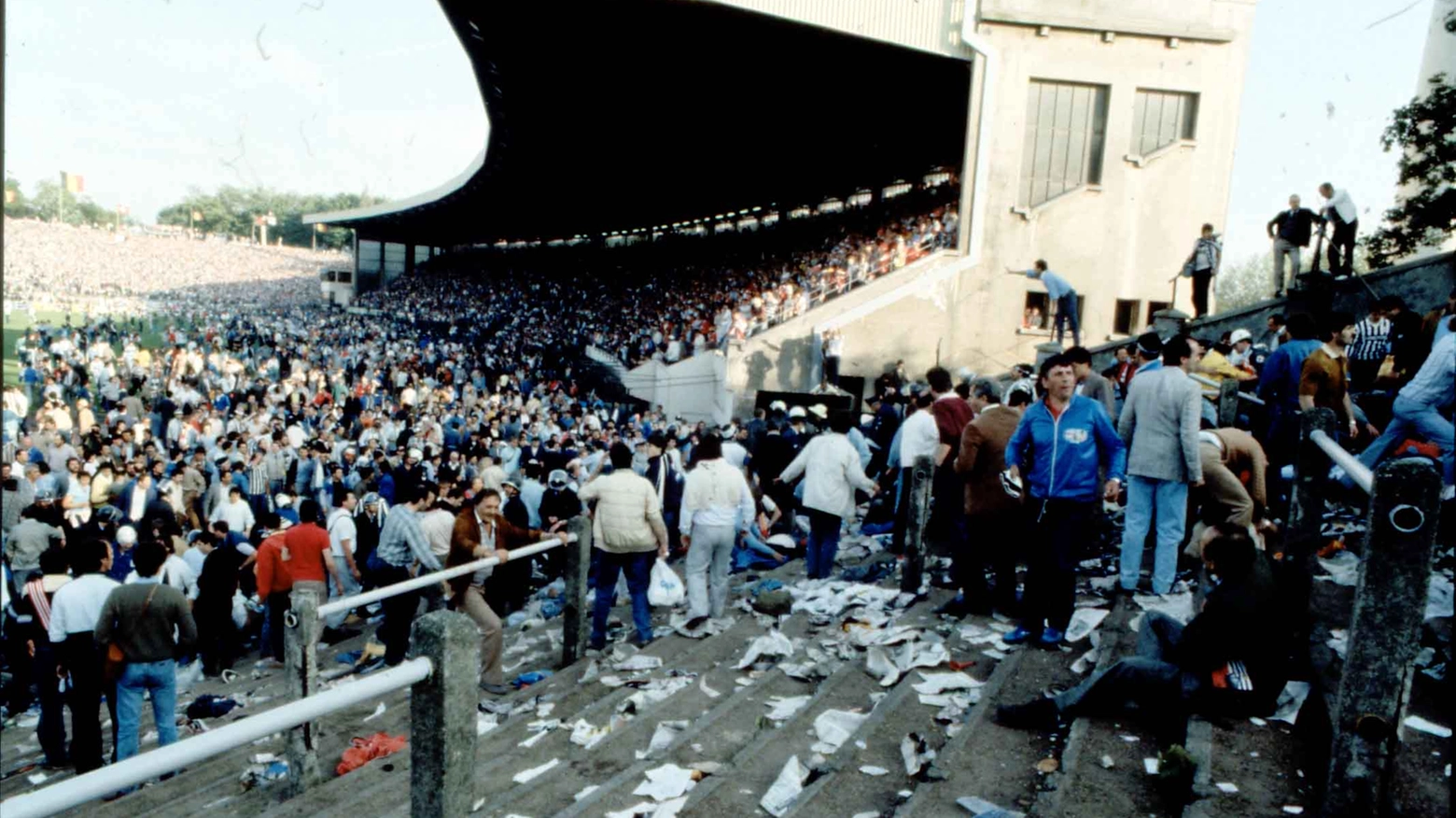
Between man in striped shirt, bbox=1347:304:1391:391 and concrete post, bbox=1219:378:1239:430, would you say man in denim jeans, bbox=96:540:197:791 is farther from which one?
man in striped shirt, bbox=1347:304:1391:391

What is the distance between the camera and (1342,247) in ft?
42.9

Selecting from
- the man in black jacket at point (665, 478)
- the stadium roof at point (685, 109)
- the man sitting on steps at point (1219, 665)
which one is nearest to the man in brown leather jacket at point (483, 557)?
the man in black jacket at point (665, 478)

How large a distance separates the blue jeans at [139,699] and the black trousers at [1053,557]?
18.2 feet

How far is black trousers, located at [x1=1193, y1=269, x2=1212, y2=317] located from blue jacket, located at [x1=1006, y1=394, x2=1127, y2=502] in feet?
35.8

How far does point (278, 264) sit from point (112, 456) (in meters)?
76.1

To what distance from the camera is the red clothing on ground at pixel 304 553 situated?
825 cm

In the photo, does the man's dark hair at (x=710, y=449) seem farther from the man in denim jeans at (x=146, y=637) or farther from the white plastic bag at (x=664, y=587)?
the man in denim jeans at (x=146, y=637)

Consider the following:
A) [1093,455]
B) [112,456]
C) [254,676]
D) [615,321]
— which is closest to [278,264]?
[615,321]

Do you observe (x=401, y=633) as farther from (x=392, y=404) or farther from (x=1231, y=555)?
(x=392, y=404)

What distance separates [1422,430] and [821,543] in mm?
4320

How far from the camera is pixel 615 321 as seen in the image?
115 ft

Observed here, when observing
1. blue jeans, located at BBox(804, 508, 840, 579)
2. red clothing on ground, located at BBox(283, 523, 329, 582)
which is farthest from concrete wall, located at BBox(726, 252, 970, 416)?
red clothing on ground, located at BBox(283, 523, 329, 582)

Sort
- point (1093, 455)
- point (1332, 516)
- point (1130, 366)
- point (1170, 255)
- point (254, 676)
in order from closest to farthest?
point (1093, 455)
point (1332, 516)
point (254, 676)
point (1130, 366)
point (1170, 255)

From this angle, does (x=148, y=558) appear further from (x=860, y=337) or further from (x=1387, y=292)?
(x=860, y=337)
